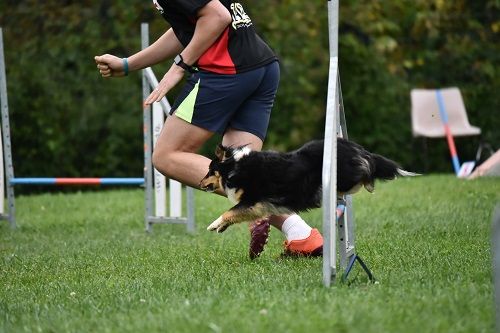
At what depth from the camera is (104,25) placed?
1410cm

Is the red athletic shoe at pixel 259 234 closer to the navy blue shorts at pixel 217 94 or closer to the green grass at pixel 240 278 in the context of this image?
the green grass at pixel 240 278

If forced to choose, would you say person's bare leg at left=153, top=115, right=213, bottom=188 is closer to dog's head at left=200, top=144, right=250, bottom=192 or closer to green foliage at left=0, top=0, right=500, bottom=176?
dog's head at left=200, top=144, right=250, bottom=192

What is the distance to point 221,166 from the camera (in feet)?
14.4

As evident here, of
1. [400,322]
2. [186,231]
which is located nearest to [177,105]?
[400,322]

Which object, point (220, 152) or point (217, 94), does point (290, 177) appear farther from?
point (217, 94)

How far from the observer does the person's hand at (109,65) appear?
487cm

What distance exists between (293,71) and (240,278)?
374 inches

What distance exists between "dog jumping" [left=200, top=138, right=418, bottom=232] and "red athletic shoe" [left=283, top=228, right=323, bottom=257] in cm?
83

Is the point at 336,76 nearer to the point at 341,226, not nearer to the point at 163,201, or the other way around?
the point at 341,226

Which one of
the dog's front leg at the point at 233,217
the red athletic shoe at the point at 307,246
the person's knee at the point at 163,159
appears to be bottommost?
A: the red athletic shoe at the point at 307,246

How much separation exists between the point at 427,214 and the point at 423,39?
7.87 m

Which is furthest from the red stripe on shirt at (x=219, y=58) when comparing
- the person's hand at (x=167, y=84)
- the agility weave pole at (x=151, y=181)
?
the agility weave pole at (x=151, y=181)

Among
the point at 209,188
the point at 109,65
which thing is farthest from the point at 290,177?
the point at 109,65

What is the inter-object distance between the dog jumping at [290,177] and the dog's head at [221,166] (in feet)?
0.07
